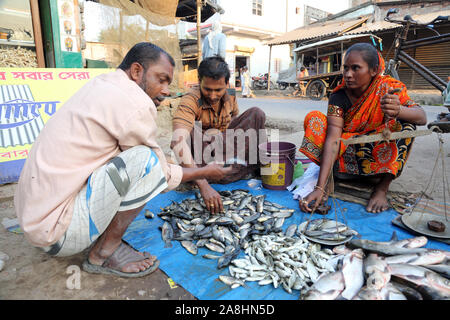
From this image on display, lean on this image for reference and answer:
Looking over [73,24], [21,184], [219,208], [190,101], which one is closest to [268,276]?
[219,208]

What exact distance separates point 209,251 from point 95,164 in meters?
0.97

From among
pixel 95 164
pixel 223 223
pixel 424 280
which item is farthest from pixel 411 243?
pixel 95 164

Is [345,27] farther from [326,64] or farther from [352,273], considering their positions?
[352,273]

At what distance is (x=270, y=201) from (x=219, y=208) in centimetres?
65

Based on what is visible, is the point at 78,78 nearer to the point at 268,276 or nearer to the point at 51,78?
the point at 51,78

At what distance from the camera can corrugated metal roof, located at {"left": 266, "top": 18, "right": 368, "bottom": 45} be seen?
565 inches

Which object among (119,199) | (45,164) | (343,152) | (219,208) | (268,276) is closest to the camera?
(45,164)

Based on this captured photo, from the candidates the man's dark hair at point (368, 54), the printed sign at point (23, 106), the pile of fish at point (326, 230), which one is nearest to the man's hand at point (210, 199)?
the pile of fish at point (326, 230)

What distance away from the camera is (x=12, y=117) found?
333cm

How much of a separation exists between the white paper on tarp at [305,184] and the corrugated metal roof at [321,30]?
1334 centimetres

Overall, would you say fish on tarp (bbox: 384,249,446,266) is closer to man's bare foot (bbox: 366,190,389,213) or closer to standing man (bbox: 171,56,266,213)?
man's bare foot (bbox: 366,190,389,213)

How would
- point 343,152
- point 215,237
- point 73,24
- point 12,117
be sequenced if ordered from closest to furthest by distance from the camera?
point 215,237 < point 343,152 < point 12,117 < point 73,24

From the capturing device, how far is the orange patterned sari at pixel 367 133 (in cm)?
256

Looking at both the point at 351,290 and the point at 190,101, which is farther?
the point at 190,101
